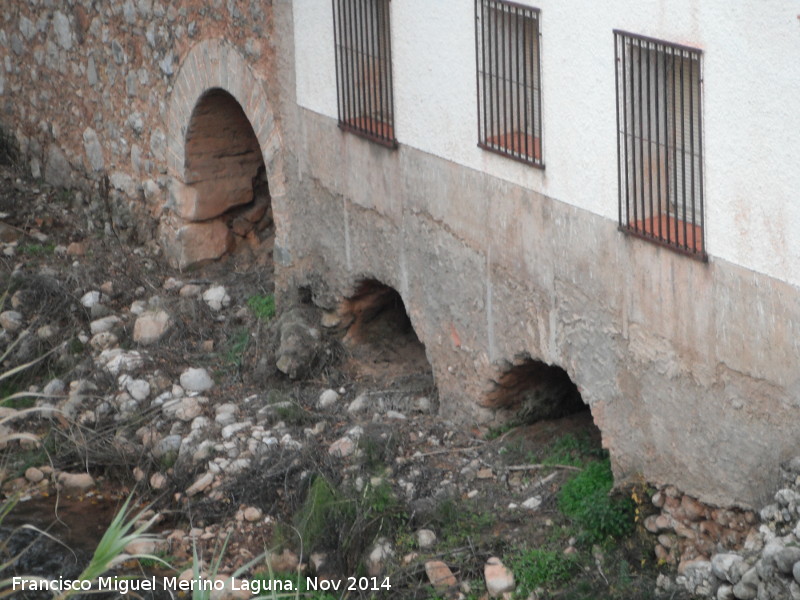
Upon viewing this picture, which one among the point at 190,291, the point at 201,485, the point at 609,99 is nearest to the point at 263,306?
the point at 190,291

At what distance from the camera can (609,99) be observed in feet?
21.6

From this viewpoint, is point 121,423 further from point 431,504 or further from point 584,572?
point 584,572

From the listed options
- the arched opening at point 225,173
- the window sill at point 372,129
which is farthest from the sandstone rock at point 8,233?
the window sill at point 372,129

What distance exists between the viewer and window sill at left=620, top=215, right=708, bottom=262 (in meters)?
6.23

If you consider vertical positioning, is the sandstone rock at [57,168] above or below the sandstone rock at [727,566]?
above

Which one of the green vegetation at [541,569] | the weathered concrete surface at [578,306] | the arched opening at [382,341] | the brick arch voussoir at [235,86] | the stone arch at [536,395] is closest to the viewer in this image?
the weathered concrete surface at [578,306]

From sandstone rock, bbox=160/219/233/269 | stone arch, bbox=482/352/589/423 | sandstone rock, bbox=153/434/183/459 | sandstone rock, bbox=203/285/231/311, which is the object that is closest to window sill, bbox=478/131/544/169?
stone arch, bbox=482/352/589/423

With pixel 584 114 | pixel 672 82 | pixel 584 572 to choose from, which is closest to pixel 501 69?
pixel 584 114

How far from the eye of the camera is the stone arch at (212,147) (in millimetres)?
9742

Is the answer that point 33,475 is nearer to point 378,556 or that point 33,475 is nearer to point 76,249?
point 378,556

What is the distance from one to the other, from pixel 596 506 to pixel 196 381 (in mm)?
3518

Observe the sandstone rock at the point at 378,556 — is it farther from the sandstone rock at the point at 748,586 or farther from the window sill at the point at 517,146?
the window sill at the point at 517,146

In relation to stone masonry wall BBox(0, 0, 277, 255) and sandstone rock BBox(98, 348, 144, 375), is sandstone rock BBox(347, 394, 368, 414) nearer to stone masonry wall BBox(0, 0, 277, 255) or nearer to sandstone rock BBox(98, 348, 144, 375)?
sandstone rock BBox(98, 348, 144, 375)

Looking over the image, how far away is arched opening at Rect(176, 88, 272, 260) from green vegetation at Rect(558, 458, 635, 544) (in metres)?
4.58
